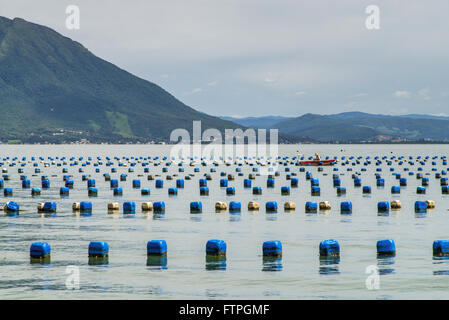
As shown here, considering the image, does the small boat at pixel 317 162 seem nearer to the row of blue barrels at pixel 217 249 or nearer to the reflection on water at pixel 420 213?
the reflection on water at pixel 420 213

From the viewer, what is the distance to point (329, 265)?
32938 millimetres

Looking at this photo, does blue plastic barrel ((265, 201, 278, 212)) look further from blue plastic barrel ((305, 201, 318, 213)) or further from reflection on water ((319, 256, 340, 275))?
reflection on water ((319, 256, 340, 275))

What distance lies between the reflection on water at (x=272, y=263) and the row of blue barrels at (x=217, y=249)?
0.45 metres

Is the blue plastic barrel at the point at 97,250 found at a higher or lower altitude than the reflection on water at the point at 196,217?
lower

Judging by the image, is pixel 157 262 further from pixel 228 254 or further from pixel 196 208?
pixel 196 208

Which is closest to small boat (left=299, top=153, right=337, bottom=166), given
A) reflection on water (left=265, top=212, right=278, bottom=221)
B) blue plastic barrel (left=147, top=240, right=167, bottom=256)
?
reflection on water (left=265, top=212, right=278, bottom=221)

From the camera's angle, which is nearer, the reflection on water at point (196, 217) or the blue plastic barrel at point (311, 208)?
the reflection on water at point (196, 217)

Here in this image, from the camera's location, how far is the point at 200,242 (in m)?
40.2

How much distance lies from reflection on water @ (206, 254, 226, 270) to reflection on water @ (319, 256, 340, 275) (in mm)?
4152

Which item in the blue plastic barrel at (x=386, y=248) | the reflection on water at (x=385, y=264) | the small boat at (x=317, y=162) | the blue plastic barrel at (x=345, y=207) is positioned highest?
the small boat at (x=317, y=162)

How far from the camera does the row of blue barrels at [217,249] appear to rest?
34.4 metres

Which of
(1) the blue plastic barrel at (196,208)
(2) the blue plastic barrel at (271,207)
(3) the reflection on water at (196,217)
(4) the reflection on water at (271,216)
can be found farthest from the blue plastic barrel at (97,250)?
(2) the blue plastic barrel at (271,207)

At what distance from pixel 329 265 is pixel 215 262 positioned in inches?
194
